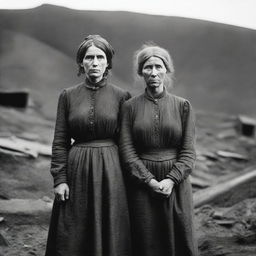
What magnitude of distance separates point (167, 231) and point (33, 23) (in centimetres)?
845

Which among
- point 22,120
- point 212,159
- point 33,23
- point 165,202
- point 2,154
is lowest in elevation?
point 165,202

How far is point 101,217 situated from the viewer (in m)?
2.89

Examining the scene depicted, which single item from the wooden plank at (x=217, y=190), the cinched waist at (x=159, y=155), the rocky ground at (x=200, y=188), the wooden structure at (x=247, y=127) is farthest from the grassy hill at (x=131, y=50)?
the cinched waist at (x=159, y=155)

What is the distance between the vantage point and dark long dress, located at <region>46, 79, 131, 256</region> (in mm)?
2885

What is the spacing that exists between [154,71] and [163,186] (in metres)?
0.81

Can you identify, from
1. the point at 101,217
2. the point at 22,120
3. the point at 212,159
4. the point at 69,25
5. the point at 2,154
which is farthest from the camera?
the point at 69,25

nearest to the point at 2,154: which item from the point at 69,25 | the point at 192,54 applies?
the point at 69,25

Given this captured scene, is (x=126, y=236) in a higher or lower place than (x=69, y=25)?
lower

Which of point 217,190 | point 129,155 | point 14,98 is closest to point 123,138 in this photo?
point 129,155

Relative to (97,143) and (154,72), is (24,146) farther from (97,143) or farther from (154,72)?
(154,72)

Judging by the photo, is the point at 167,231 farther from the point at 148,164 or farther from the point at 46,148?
the point at 46,148

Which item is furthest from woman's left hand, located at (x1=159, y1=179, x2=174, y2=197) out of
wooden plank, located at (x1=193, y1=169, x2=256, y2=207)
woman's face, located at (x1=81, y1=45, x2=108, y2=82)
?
wooden plank, located at (x1=193, y1=169, x2=256, y2=207)

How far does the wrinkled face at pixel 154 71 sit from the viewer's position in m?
2.92

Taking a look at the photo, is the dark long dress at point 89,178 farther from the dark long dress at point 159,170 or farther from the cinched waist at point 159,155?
the cinched waist at point 159,155
